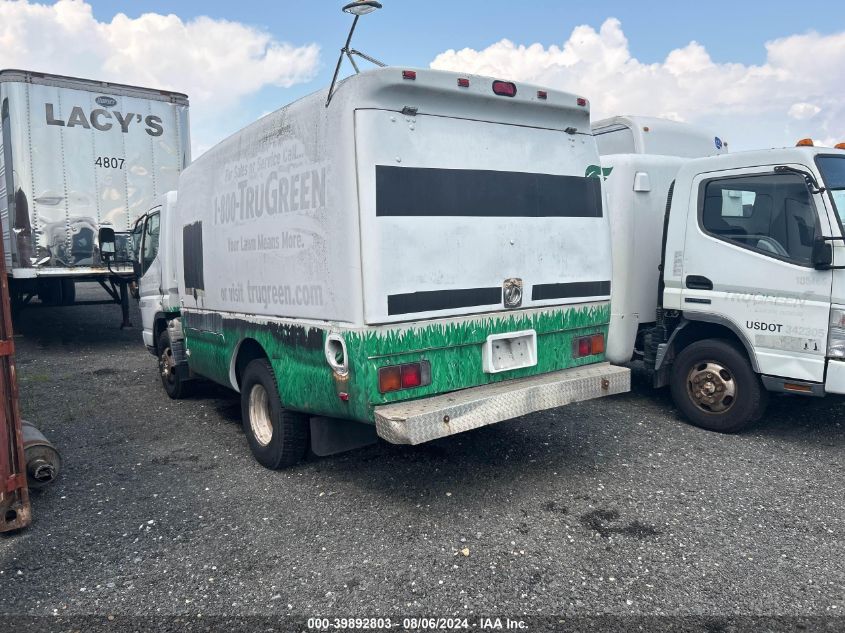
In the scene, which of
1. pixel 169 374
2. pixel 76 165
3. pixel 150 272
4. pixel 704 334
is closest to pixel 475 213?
pixel 704 334

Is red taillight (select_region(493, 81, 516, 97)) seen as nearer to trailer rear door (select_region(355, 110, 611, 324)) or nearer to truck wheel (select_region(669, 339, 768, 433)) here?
trailer rear door (select_region(355, 110, 611, 324))

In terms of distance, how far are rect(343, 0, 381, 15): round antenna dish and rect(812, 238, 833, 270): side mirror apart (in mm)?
3784

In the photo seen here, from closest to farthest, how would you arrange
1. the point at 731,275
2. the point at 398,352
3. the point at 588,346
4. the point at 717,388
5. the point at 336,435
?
the point at 398,352
the point at 336,435
the point at 588,346
the point at 731,275
the point at 717,388

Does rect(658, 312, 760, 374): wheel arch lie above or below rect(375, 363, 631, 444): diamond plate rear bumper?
above

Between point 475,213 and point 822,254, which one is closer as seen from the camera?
point 475,213

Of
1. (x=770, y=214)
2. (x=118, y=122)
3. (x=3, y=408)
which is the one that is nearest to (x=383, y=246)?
(x=3, y=408)

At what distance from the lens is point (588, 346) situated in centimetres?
499

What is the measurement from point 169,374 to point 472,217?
189 inches

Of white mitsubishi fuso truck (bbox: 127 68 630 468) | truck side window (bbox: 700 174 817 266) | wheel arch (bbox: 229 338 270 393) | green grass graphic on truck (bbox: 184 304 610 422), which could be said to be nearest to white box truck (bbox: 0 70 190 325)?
wheel arch (bbox: 229 338 270 393)

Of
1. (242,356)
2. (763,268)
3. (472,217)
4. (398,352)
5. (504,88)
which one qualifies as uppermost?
(504,88)

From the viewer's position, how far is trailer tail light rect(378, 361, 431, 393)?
12.7ft

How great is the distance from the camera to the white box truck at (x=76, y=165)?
32.4 feet

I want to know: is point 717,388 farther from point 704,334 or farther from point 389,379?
point 389,379

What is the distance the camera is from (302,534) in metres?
4.04
